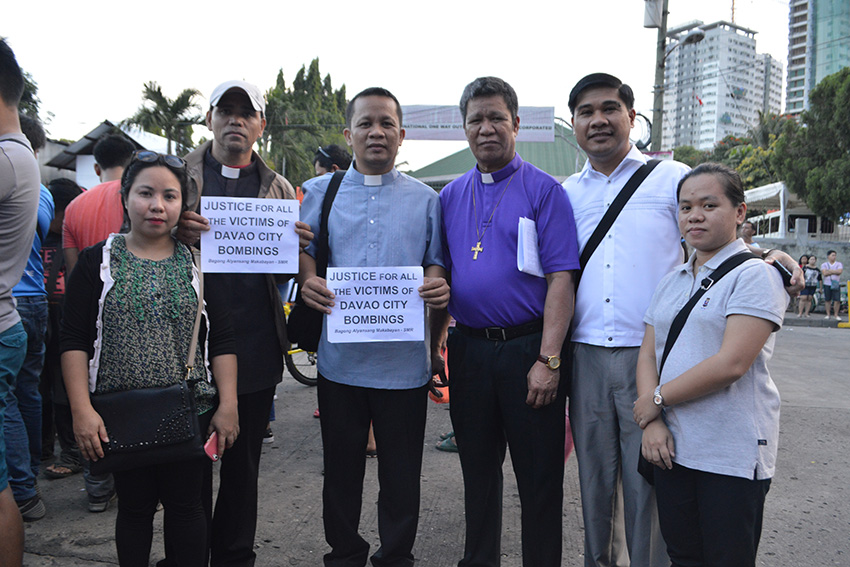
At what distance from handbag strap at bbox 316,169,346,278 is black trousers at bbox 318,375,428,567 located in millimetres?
534

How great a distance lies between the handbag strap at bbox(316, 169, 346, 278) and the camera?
8.95 ft

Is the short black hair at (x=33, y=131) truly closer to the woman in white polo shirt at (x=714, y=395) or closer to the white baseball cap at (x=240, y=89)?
the white baseball cap at (x=240, y=89)

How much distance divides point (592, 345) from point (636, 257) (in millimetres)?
415

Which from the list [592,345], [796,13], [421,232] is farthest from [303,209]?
[796,13]

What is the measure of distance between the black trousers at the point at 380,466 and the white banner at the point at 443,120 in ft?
73.1

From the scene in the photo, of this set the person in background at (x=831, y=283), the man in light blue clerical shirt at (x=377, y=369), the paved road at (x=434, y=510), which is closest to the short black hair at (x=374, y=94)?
the man in light blue clerical shirt at (x=377, y=369)

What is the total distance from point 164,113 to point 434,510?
66.1ft

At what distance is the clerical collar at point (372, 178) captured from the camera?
271 centimetres

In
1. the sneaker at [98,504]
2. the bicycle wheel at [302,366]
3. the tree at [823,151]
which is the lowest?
the sneaker at [98,504]

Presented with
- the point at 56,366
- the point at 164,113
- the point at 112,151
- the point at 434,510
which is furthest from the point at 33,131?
the point at 164,113

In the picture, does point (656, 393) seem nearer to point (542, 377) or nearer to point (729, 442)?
point (729, 442)

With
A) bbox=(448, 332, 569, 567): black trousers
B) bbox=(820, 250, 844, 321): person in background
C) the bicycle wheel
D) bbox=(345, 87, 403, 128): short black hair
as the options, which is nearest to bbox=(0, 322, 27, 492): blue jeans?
bbox=(345, 87, 403, 128): short black hair

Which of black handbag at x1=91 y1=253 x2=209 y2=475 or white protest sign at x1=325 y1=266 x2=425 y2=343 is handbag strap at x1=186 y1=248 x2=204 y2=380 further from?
white protest sign at x1=325 y1=266 x2=425 y2=343

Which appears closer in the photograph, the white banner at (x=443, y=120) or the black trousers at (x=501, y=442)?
the black trousers at (x=501, y=442)
